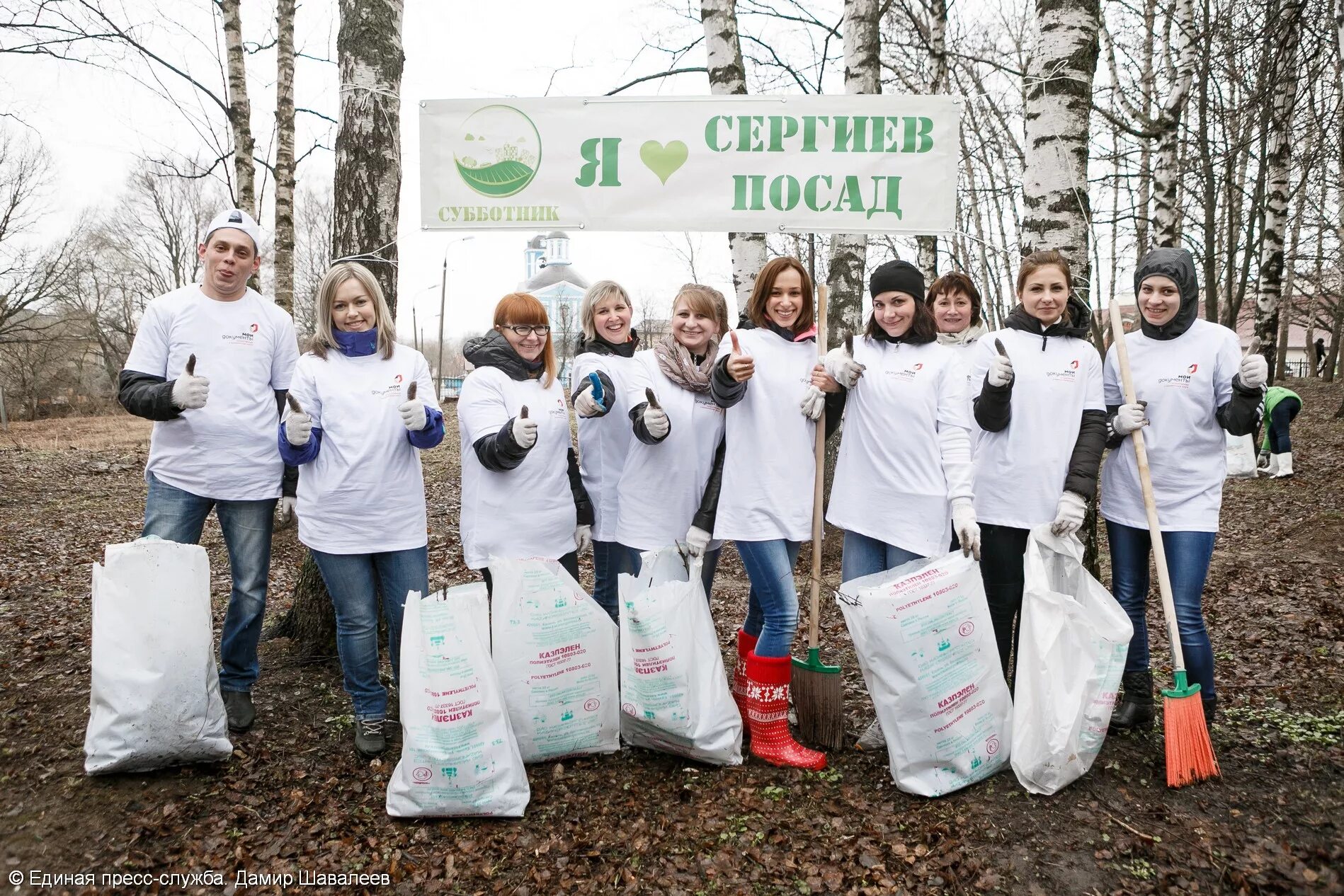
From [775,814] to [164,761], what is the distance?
205 centimetres

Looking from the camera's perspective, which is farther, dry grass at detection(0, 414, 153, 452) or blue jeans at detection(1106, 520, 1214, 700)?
dry grass at detection(0, 414, 153, 452)

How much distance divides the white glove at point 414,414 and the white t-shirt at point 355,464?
67 mm

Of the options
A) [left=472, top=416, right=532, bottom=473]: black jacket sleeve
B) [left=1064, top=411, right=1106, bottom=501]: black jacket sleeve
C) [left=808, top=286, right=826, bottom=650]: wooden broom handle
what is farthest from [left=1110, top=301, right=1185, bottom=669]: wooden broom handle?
[left=472, top=416, right=532, bottom=473]: black jacket sleeve

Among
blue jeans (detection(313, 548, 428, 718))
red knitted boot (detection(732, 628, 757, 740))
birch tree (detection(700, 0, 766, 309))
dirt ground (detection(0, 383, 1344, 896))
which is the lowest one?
dirt ground (detection(0, 383, 1344, 896))

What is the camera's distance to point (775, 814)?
270 centimetres

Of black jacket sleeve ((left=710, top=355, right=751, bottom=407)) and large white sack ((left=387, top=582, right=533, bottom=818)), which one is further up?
black jacket sleeve ((left=710, top=355, right=751, bottom=407))

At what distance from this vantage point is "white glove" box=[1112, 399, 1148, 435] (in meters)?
2.95

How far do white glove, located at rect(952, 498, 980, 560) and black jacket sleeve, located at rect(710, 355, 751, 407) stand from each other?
0.85m

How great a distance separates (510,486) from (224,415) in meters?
1.07

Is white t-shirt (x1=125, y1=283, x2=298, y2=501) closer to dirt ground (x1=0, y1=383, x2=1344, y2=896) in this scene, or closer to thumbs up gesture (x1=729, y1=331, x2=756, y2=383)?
dirt ground (x1=0, y1=383, x2=1344, y2=896)

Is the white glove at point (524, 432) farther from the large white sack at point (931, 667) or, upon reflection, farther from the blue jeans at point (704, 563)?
the large white sack at point (931, 667)

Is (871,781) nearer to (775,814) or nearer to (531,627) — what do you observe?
(775,814)

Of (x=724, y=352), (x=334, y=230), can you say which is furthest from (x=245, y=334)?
(x=724, y=352)

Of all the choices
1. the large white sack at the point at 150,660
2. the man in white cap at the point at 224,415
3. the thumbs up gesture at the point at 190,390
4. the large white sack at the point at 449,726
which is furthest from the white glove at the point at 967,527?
the thumbs up gesture at the point at 190,390
